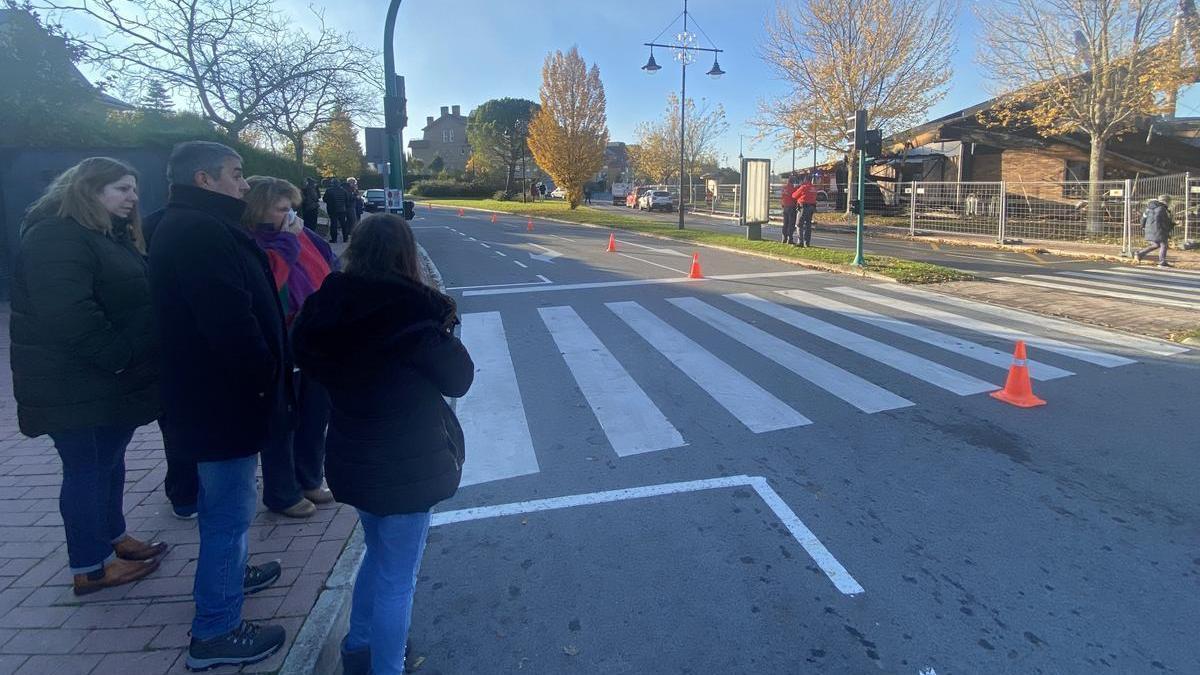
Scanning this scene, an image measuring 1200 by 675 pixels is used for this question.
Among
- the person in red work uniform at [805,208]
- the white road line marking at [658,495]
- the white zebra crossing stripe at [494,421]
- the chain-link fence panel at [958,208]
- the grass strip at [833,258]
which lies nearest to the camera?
the white road line marking at [658,495]

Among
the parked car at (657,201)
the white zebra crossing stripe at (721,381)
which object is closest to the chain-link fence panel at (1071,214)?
the white zebra crossing stripe at (721,381)

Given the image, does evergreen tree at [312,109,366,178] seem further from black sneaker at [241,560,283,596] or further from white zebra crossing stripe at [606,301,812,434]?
black sneaker at [241,560,283,596]

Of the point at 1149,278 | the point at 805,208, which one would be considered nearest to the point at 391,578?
the point at 1149,278

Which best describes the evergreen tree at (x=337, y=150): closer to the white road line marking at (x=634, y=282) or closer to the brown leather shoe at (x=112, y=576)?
the white road line marking at (x=634, y=282)

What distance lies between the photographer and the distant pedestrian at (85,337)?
9.78 ft

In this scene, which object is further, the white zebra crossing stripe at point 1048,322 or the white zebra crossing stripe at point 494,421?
the white zebra crossing stripe at point 1048,322

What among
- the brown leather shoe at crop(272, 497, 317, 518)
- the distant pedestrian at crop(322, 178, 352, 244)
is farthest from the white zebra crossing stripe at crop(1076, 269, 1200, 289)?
the distant pedestrian at crop(322, 178, 352, 244)

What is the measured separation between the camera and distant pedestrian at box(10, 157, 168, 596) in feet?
9.78

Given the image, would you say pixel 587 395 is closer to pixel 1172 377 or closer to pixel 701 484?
pixel 701 484

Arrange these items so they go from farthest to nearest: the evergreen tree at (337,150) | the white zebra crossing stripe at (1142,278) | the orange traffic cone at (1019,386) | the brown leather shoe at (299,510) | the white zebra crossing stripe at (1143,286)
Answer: the evergreen tree at (337,150) → the white zebra crossing stripe at (1142,278) → the white zebra crossing stripe at (1143,286) → the orange traffic cone at (1019,386) → the brown leather shoe at (299,510)

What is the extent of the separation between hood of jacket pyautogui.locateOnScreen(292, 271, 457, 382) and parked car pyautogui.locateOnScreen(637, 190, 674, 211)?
4924 centimetres

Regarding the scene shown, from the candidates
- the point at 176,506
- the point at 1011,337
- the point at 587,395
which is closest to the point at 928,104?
the point at 1011,337

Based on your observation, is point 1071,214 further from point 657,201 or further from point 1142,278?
point 657,201

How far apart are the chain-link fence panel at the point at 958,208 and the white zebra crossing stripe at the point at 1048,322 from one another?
1251 centimetres
